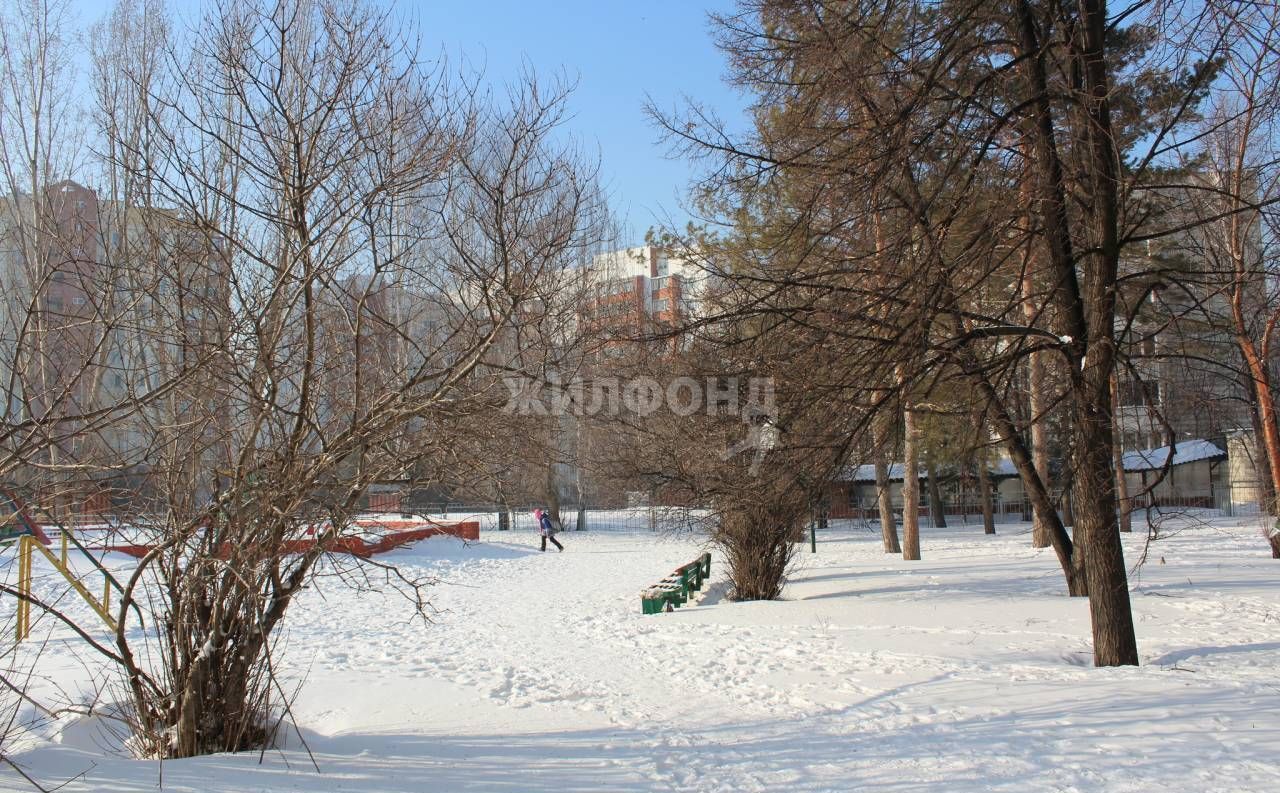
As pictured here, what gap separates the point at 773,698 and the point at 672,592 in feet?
16.9

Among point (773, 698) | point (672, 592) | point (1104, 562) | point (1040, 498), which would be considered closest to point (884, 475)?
point (1040, 498)

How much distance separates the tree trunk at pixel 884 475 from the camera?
7.22 m

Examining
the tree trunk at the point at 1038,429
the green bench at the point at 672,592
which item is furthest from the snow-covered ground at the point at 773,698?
the tree trunk at the point at 1038,429

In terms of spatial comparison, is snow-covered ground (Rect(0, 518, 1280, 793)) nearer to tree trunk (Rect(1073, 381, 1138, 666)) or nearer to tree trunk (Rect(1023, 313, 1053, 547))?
tree trunk (Rect(1073, 381, 1138, 666))

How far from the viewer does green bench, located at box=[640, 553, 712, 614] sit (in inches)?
445

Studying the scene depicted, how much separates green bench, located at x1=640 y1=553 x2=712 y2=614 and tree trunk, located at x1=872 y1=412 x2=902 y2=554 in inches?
116

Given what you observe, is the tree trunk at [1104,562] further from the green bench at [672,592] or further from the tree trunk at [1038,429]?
the green bench at [672,592]

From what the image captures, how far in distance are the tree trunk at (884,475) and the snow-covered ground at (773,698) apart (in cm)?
170

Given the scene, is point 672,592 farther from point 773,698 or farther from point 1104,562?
point 1104,562

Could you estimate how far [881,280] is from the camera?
771 cm

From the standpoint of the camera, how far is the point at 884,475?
15.0 meters

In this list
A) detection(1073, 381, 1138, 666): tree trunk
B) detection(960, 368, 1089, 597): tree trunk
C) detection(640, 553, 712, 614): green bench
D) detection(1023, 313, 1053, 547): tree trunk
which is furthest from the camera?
detection(1023, 313, 1053, 547): tree trunk

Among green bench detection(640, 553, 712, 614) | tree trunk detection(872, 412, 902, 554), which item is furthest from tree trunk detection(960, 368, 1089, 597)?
green bench detection(640, 553, 712, 614)

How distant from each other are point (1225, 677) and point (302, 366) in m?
6.55
